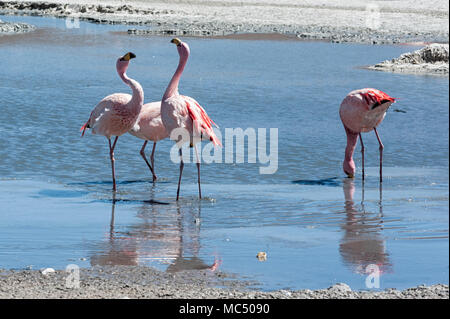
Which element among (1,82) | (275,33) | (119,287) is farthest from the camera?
(275,33)

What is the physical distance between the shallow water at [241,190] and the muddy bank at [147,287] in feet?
0.84

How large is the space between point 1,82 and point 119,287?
12.2 metres

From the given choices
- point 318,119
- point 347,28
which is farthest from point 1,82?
point 347,28

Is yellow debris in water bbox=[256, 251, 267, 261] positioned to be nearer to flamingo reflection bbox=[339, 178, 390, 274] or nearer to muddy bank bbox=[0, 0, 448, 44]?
flamingo reflection bbox=[339, 178, 390, 274]

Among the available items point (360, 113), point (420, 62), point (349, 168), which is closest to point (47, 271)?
point (349, 168)

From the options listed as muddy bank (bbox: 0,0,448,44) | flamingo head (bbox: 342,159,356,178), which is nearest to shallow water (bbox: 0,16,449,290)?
flamingo head (bbox: 342,159,356,178)

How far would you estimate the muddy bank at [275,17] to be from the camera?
31516 millimetres

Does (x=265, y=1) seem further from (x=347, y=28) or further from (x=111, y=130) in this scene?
(x=111, y=130)

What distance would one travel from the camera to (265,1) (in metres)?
43.1

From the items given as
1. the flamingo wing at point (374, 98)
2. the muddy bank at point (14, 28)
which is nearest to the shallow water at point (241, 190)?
the flamingo wing at point (374, 98)

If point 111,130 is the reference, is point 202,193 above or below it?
below

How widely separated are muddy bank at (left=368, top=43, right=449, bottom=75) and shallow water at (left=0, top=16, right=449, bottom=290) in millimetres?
1415

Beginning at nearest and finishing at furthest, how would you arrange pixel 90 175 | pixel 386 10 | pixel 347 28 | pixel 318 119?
pixel 90 175
pixel 318 119
pixel 347 28
pixel 386 10

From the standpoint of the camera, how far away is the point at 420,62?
21594 millimetres
